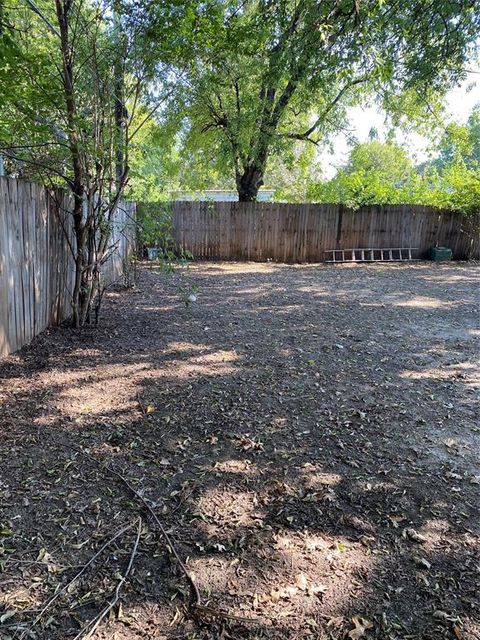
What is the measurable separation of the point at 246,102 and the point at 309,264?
4.52 metres

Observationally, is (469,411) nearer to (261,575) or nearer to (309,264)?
(261,575)

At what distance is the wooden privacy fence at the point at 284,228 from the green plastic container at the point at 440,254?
931 millimetres

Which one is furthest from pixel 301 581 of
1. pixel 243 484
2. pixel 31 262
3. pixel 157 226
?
pixel 157 226

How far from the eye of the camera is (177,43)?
452 centimetres

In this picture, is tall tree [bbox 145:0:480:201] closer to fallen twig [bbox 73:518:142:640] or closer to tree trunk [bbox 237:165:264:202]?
fallen twig [bbox 73:518:142:640]

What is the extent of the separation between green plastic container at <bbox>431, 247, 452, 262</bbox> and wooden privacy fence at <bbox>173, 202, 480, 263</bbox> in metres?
0.93

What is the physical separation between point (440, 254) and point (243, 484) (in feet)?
42.3

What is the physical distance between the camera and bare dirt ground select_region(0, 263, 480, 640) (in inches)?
65.4

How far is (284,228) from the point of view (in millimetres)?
12578

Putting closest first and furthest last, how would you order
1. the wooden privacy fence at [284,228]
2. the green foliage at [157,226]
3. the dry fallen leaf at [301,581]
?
1. the dry fallen leaf at [301,581]
2. the green foliage at [157,226]
3. the wooden privacy fence at [284,228]

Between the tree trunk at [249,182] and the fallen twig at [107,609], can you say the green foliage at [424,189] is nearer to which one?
the tree trunk at [249,182]

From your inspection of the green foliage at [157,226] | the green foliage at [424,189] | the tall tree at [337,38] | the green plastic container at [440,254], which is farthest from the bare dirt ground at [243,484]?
the green plastic container at [440,254]

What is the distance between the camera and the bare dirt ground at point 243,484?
1.66 m

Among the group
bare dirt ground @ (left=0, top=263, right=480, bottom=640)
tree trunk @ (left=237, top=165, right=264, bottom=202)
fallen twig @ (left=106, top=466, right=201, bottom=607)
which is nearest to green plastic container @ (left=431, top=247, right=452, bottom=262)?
tree trunk @ (left=237, top=165, right=264, bottom=202)
